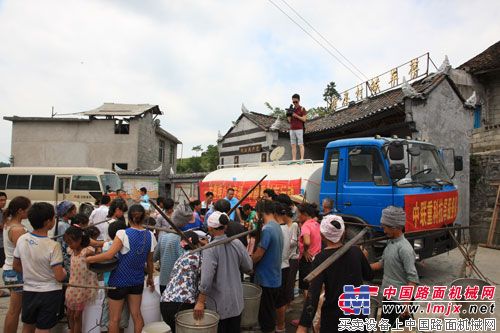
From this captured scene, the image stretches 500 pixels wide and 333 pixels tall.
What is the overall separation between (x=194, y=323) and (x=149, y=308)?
0.87 meters

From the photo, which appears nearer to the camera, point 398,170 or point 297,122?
point 398,170

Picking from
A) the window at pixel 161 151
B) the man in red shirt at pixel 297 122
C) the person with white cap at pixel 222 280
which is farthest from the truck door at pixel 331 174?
the window at pixel 161 151

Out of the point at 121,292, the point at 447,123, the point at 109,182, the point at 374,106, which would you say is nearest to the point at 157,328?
the point at 121,292

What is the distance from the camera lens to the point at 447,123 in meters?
10.5

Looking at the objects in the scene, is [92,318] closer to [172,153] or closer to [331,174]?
[331,174]

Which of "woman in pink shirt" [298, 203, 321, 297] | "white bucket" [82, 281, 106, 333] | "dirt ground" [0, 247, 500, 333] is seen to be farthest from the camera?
"dirt ground" [0, 247, 500, 333]

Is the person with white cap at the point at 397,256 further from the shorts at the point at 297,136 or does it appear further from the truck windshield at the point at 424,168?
the shorts at the point at 297,136

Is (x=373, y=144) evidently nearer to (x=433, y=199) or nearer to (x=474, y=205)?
(x=433, y=199)

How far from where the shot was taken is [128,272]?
3697mm

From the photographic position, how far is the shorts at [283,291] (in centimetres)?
440

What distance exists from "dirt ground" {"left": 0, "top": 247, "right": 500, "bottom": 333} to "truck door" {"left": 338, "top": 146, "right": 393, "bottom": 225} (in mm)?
1879

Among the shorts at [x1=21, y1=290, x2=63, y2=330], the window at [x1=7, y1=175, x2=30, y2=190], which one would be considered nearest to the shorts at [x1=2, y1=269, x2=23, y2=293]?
the shorts at [x1=21, y1=290, x2=63, y2=330]

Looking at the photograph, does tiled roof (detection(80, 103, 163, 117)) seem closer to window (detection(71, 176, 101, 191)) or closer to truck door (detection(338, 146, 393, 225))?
window (detection(71, 176, 101, 191))

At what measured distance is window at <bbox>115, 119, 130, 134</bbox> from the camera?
24.8 metres
